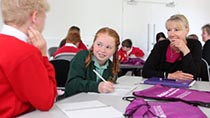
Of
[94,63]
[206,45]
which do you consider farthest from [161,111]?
[206,45]

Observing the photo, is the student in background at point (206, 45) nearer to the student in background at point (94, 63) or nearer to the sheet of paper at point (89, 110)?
the student in background at point (94, 63)

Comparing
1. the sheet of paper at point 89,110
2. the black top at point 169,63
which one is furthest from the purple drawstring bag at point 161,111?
the black top at point 169,63

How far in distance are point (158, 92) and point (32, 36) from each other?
0.76 meters

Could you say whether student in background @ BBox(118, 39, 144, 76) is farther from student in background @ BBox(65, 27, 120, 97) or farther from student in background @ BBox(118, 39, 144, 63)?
student in background @ BBox(65, 27, 120, 97)

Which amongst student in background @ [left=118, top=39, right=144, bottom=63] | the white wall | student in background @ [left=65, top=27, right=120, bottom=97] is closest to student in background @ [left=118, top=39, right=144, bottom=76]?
student in background @ [left=118, top=39, right=144, bottom=63]

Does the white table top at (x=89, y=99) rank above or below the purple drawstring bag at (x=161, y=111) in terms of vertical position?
below

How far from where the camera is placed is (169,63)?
2.57m

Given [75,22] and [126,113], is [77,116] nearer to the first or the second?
[126,113]

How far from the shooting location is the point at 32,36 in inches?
52.9

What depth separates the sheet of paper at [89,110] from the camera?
1297mm

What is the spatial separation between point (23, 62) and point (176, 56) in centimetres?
162

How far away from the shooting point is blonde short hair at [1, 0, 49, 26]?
127 centimetres

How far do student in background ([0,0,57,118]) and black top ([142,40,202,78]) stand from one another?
51.2 inches

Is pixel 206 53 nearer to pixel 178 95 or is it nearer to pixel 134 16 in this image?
pixel 134 16
